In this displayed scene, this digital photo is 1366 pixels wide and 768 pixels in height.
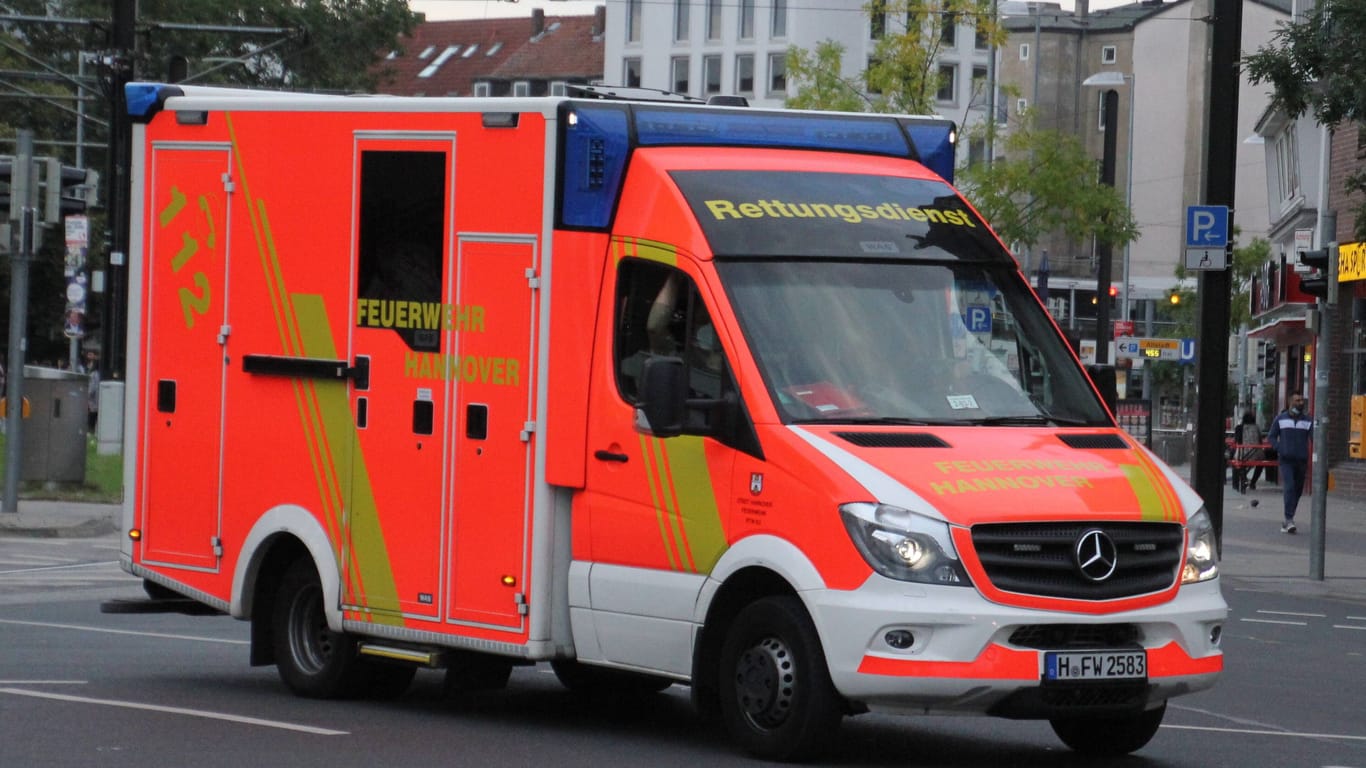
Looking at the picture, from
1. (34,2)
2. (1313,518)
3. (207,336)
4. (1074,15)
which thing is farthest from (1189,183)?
(207,336)

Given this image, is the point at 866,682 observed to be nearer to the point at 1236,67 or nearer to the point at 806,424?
the point at 806,424

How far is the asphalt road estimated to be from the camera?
9.84 m

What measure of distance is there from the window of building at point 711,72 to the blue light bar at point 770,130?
3672 inches

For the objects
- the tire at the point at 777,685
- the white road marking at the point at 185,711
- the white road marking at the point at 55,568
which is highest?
the tire at the point at 777,685

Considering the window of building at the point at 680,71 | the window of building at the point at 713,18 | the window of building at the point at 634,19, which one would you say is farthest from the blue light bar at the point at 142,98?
the window of building at the point at 634,19

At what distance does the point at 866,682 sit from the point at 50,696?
4600mm

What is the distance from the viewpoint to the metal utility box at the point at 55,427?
89.5 feet

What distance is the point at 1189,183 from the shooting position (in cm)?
11188

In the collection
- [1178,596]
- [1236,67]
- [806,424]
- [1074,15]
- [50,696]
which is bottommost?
[50,696]

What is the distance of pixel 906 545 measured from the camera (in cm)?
905

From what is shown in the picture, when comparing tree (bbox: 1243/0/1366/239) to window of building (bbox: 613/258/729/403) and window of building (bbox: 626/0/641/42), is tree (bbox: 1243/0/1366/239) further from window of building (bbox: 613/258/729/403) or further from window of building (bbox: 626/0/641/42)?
window of building (bbox: 626/0/641/42)

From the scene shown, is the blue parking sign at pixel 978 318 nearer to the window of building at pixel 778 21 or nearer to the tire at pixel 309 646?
the tire at pixel 309 646

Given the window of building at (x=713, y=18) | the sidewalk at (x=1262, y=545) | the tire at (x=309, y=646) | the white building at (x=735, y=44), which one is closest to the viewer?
the tire at (x=309, y=646)

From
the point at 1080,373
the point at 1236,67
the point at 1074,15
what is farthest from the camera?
the point at 1074,15
